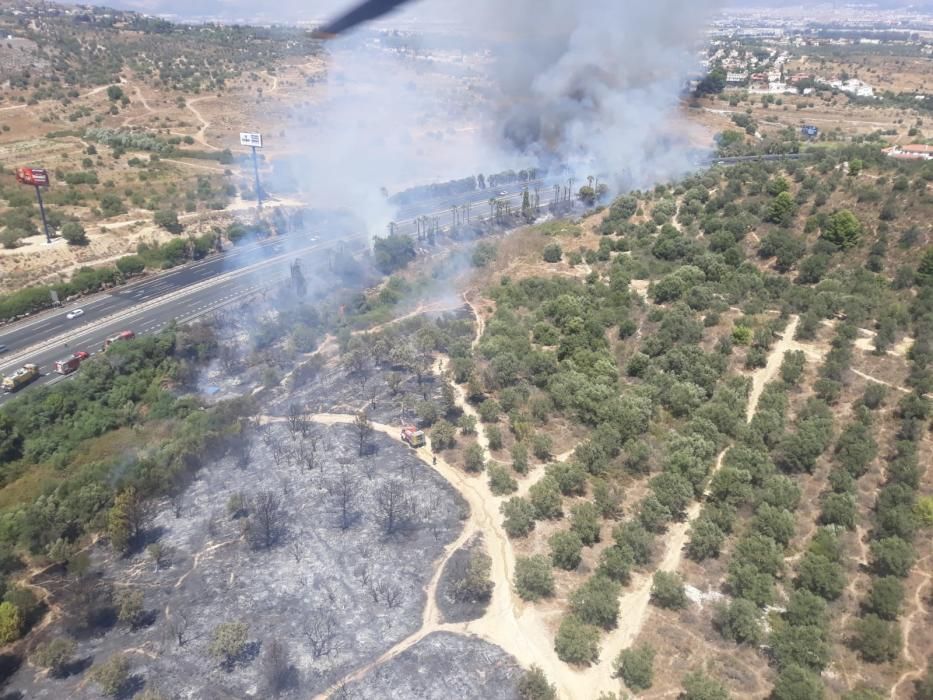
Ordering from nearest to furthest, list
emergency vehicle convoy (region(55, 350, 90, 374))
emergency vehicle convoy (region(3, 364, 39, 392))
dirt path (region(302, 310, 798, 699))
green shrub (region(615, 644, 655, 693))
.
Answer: green shrub (region(615, 644, 655, 693)) → dirt path (region(302, 310, 798, 699)) → emergency vehicle convoy (region(3, 364, 39, 392)) → emergency vehicle convoy (region(55, 350, 90, 374))

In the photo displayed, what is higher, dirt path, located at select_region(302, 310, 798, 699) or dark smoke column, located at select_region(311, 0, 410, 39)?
dark smoke column, located at select_region(311, 0, 410, 39)

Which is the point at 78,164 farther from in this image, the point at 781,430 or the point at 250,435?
the point at 781,430

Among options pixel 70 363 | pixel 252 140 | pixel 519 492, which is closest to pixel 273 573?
pixel 519 492

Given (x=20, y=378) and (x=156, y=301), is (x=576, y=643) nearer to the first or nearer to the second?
(x=20, y=378)

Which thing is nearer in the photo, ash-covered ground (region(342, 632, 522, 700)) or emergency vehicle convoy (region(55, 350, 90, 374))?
ash-covered ground (region(342, 632, 522, 700))

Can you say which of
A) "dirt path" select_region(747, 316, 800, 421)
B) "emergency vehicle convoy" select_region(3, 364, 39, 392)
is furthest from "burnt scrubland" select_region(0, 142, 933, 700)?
"emergency vehicle convoy" select_region(3, 364, 39, 392)

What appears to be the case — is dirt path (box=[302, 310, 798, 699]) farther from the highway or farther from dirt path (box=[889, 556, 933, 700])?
the highway

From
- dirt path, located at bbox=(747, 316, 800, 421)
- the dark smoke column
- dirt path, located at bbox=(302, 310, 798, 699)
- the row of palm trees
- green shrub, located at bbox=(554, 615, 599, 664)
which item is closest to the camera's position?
the dark smoke column
